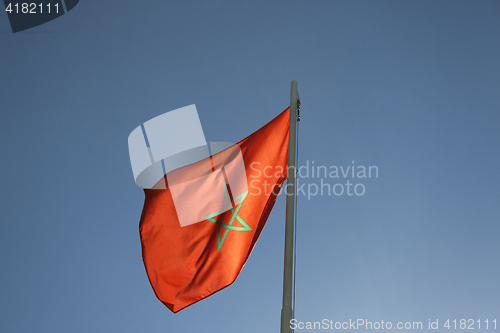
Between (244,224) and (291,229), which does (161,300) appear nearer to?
(244,224)

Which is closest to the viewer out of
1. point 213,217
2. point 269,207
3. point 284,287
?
point 284,287

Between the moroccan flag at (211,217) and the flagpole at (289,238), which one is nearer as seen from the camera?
the flagpole at (289,238)

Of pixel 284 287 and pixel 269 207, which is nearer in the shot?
pixel 284 287

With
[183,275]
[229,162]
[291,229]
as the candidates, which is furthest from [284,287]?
[229,162]

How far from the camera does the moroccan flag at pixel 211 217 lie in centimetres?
889

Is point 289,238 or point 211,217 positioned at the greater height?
point 211,217

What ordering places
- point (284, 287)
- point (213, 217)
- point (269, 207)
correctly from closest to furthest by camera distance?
point (284, 287) < point (269, 207) < point (213, 217)

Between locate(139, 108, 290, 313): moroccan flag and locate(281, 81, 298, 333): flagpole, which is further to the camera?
locate(139, 108, 290, 313): moroccan flag

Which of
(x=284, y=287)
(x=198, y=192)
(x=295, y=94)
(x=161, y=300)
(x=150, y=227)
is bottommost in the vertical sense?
(x=161, y=300)

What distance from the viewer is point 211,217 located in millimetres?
9625

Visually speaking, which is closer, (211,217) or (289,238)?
(289,238)

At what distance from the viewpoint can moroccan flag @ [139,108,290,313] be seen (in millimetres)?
8891

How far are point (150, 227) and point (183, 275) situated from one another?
1330mm

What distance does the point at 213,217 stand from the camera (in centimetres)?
A: 959
